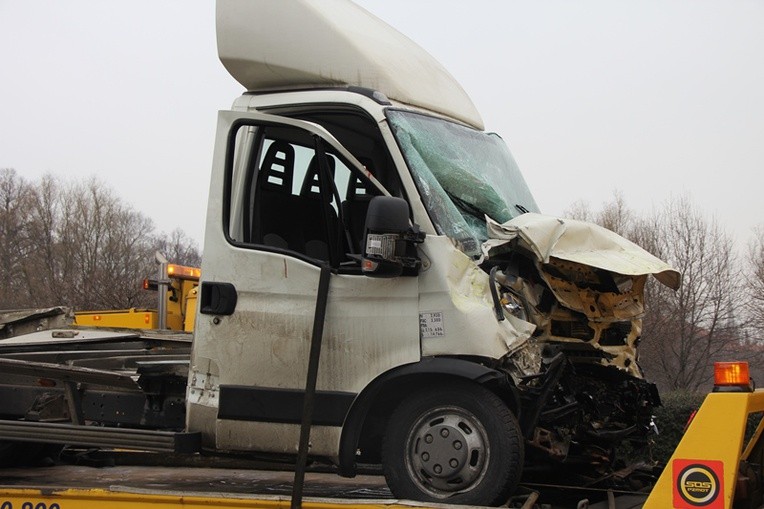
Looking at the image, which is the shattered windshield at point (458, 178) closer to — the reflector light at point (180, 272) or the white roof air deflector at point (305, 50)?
the white roof air deflector at point (305, 50)

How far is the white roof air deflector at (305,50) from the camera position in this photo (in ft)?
17.8

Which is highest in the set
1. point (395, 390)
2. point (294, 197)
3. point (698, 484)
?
point (294, 197)

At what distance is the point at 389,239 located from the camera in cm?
461

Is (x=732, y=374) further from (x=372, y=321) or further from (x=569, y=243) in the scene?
(x=372, y=321)

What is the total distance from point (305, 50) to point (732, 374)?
2.97 metres

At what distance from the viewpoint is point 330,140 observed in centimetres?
509

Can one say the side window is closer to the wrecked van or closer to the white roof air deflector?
the wrecked van

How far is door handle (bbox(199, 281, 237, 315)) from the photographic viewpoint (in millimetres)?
5266

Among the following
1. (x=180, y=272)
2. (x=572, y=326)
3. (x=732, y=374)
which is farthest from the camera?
(x=180, y=272)

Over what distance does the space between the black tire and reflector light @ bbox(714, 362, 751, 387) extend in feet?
3.19

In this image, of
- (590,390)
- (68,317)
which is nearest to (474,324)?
(590,390)

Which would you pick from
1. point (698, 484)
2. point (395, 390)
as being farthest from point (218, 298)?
point (698, 484)

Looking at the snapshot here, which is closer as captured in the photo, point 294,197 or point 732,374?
point 732,374

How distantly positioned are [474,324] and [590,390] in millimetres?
1057
